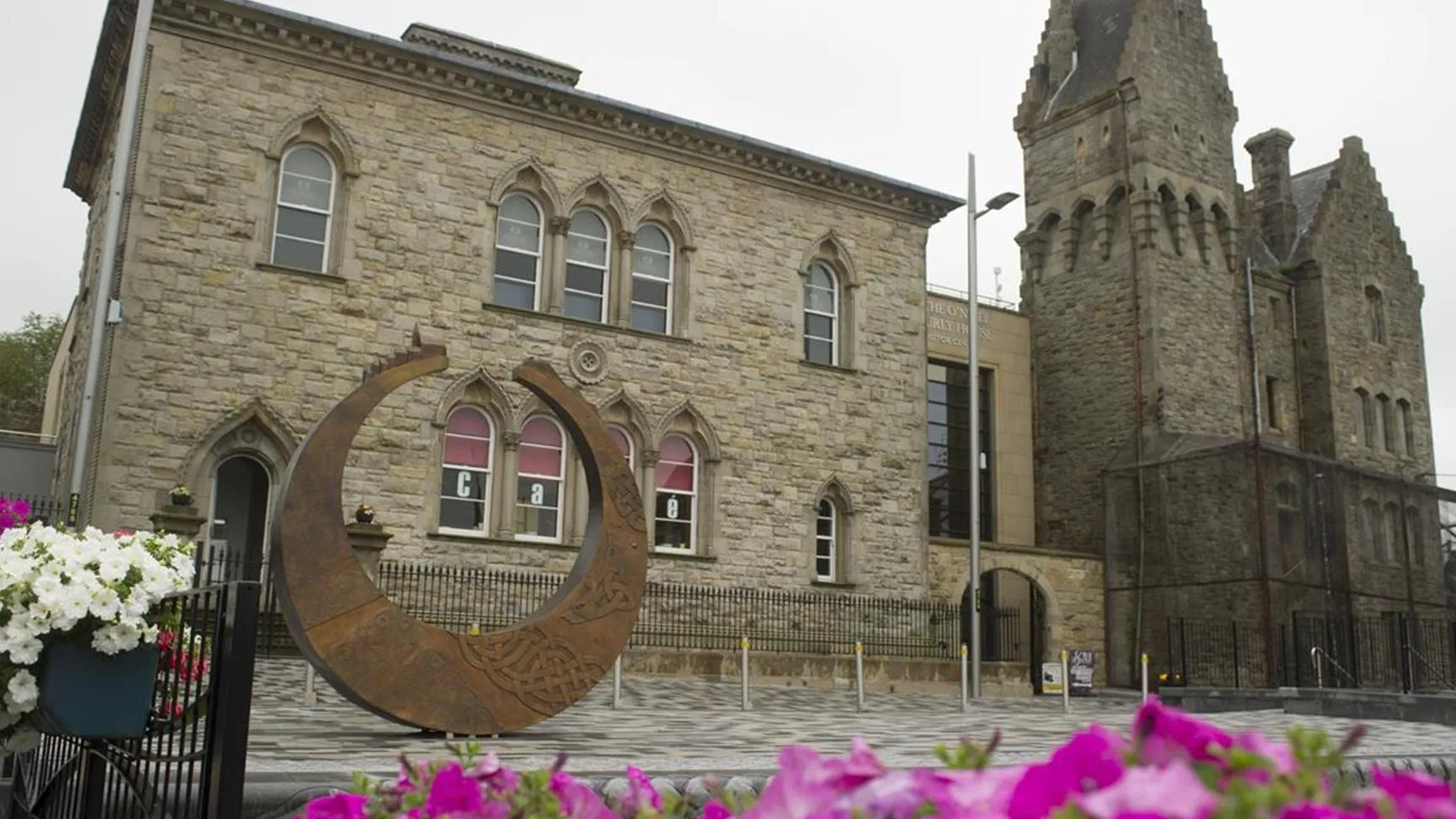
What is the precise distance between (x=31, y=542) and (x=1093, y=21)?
3377 cm

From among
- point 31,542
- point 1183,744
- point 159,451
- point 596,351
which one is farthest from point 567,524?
point 1183,744

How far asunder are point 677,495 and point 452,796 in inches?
863

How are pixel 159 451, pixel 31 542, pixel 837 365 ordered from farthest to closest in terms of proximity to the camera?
pixel 837 365
pixel 159 451
pixel 31 542

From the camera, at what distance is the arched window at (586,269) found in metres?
23.4

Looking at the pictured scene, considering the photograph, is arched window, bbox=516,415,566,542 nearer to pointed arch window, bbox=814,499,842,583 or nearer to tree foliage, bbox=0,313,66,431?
pointed arch window, bbox=814,499,842,583

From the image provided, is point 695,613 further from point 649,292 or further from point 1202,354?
point 1202,354

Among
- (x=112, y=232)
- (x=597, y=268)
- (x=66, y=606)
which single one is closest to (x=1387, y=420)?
(x=597, y=268)

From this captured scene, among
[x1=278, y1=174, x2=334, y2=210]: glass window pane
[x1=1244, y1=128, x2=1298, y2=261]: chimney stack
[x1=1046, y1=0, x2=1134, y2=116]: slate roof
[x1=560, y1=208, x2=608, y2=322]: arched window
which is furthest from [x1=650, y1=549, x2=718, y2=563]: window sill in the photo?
[x1=1244, y1=128, x2=1298, y2=261]: chimney stack

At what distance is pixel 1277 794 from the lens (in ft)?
3.23

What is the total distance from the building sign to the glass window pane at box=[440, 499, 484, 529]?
43.3 feet

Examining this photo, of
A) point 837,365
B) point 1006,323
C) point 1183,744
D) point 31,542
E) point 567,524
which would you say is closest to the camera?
point 1183,744

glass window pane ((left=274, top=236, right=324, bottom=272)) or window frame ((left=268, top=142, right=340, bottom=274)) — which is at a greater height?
window frame ((left=268, top=142, right=340, bottom=274))

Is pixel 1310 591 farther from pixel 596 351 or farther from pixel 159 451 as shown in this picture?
pixel 159 451

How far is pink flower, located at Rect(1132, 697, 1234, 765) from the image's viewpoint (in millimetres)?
1145
